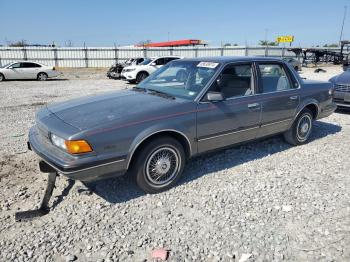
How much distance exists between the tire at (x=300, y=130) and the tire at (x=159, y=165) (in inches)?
100

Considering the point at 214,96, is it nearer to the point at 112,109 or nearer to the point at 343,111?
the point at 112,109

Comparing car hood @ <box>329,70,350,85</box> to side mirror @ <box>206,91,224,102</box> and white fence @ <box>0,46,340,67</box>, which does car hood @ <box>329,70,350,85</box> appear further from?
white fence @ <box>0,46,340,67</box>

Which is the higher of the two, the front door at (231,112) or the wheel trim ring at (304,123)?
the front door at (231,112)

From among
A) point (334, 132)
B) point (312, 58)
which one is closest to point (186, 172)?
point (334, 132)

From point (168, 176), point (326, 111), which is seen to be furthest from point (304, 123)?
point (168, 176)

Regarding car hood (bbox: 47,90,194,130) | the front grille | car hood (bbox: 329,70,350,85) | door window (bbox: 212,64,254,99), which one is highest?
door window (bbox: 212,64,254,99)

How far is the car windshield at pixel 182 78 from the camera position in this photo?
4.24 m

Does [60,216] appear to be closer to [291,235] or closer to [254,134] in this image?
[291,235]

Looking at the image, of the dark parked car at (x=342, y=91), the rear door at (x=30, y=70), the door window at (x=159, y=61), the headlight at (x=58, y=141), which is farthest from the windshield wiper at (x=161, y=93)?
the rear door at (x=30, y=70)

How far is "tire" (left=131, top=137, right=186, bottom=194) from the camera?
3.63m

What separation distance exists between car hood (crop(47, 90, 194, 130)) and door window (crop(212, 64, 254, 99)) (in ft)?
2.22

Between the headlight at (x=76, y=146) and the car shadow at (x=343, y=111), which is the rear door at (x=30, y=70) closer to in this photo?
the car shadow at (x=343, y=111)

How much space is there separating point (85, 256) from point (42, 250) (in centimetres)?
43

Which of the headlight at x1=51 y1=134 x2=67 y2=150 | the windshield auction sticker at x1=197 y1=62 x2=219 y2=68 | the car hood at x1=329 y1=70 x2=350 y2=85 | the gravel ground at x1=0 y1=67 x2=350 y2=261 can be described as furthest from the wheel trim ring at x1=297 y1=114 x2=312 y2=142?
the headlight at x1=51 y1=134 x2=67 y2=150
